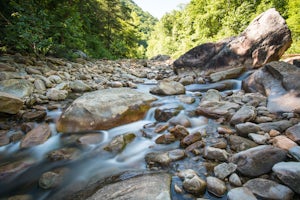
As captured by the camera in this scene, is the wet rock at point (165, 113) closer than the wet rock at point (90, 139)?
No

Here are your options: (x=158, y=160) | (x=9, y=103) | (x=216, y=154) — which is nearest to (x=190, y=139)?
(x=216, y=154)

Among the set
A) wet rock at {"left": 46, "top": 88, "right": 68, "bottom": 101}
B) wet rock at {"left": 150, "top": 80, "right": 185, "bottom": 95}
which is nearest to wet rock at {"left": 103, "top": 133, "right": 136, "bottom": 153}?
wet rock at {"left": 150, "top": 80, "right": 185, "bottom": 95}

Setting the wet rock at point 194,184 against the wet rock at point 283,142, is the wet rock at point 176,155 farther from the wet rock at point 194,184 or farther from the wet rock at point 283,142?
the wet rock at point 283,142

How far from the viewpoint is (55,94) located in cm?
512

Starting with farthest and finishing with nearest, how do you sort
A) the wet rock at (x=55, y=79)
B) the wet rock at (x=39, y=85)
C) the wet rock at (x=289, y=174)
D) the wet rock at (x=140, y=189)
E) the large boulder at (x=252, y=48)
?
1. the large boulder at (x=252, y=48)
2. the wet rock at (x=55, y=79)
3. the wet rock at (x=39, y=85)
4. the wet rock at (x=140, y=189)
5. the wet rock at (x=289, y=174)

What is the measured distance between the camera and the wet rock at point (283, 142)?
2.18 m

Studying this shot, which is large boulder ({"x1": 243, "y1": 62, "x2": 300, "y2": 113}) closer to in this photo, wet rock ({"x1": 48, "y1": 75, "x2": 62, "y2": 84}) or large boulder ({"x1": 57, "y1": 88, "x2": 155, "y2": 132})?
large boulder ({"x1": 57, "y1": 88, "x2": 155, "y2": 132})

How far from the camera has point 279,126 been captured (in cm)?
271

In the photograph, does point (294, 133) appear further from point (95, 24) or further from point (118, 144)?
point (95, 24)

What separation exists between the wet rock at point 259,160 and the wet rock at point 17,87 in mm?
5007

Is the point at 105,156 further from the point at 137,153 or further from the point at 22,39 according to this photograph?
the point at 22,39

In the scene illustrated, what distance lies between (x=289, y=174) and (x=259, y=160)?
34 centimetres

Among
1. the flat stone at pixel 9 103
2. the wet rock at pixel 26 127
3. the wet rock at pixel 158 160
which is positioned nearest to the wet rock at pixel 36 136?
the wet rock at pixel 26 127

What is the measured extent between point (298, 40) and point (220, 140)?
13.0 m
